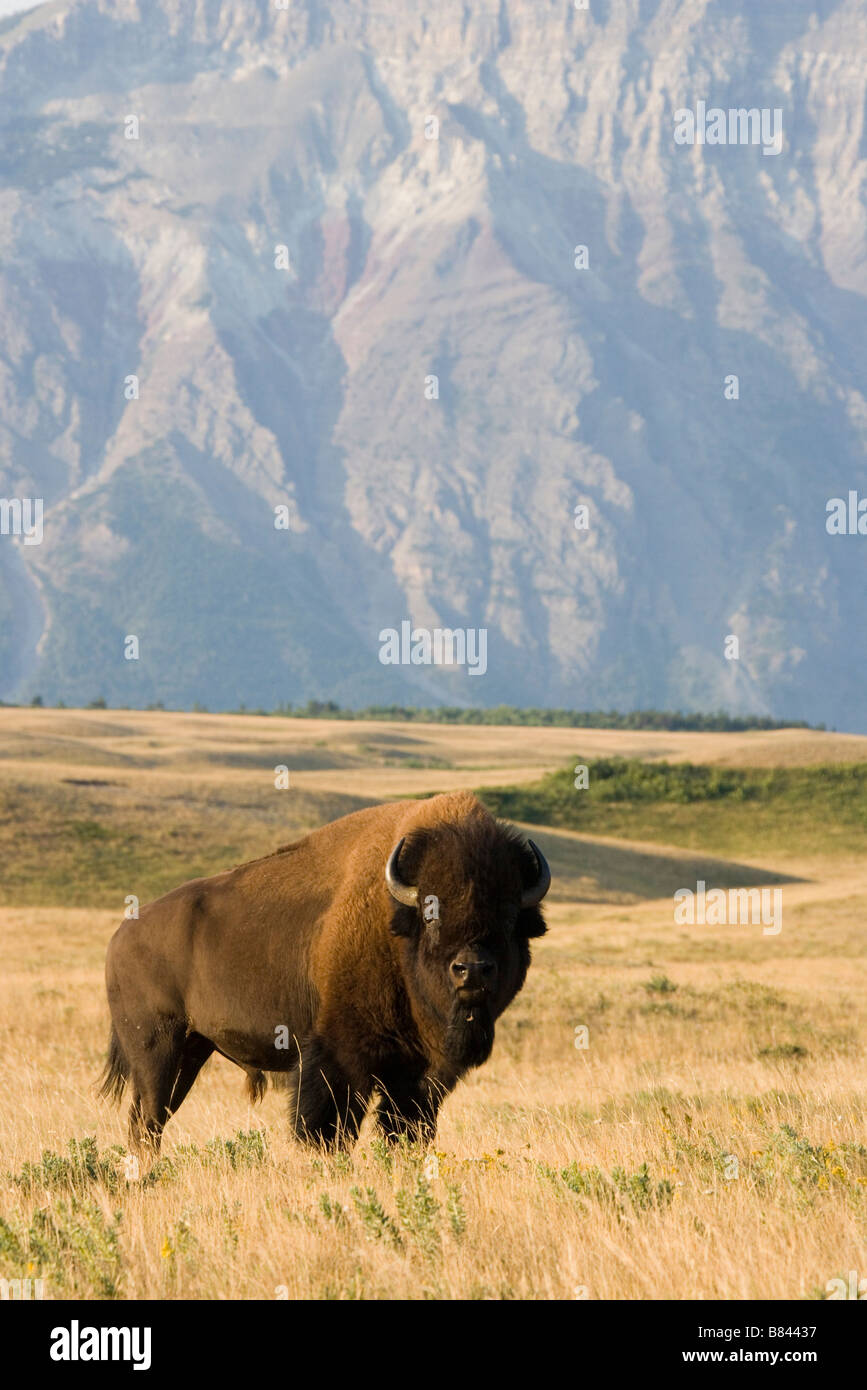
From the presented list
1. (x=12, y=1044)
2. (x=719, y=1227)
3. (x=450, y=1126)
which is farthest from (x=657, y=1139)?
(x=12, y=1044)

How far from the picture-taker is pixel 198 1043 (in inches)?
406

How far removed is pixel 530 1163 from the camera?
27.9 feet

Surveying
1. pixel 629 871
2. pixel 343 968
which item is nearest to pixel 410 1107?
pixel 343 968

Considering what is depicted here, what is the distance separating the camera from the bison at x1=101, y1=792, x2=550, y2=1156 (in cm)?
856

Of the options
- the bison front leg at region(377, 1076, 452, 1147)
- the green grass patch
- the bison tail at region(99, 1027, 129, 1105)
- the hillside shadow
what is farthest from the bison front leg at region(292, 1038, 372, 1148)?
the green grass patch

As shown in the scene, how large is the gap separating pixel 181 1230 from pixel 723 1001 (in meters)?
17.7

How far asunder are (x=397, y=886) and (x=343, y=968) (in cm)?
87

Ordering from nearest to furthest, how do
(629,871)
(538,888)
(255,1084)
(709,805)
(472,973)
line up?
1. (472,973)
2. (538,888)
3. (255,1084)
4. (629,871)
5. (709,805)

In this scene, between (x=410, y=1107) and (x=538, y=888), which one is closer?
(x=538, y=888)

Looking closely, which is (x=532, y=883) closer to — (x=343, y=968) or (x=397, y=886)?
(x=397, y=886)

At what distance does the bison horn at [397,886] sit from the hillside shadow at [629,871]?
35338mm

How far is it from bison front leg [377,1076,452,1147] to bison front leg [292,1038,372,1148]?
6.5 inches

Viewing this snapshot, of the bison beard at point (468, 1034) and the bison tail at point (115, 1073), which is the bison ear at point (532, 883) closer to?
Answer: the bison beard at point (468, 1034)
